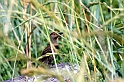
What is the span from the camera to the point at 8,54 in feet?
14.5

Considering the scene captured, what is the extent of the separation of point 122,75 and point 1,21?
2.16m

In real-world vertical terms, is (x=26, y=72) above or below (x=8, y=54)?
above

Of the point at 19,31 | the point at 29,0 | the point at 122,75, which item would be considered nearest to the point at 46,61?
the point at 19,31

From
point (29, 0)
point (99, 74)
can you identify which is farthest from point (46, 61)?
point (29, 0)

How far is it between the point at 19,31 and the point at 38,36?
235 millimetres

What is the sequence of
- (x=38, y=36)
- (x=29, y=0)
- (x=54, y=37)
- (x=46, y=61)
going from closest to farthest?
(x=29, y=0) → (x=46, y=61) → (x=54, y=37) → (x=38, y=36)

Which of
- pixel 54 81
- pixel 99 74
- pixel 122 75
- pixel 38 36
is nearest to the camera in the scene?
pixel 122 75

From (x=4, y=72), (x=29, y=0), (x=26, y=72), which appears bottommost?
(x=4, y=72)

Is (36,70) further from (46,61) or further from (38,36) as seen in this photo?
(38,36)

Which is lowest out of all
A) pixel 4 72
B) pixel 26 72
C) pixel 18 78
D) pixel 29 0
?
pixel 4 72

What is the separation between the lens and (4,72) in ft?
13.4

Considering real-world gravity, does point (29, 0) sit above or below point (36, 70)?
above

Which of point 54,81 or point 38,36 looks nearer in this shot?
point 54,81

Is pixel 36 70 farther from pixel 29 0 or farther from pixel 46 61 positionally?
pixel 46 61
